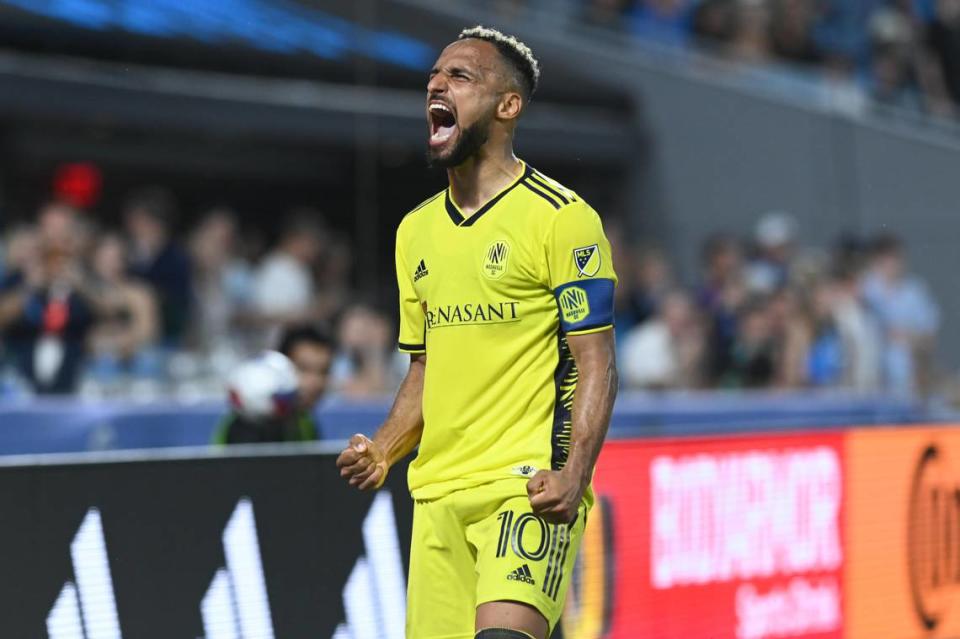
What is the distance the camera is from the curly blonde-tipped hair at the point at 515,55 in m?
5.02

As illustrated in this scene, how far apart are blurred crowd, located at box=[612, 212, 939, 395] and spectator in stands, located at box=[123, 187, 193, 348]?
164 inches

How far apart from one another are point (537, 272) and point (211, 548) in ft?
7.28

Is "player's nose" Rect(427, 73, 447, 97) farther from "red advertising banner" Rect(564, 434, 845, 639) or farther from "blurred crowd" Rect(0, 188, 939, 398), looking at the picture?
"blurred crowd" Rect(0, 188, 939, 398)

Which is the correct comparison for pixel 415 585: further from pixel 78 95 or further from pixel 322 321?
pixel 78 95

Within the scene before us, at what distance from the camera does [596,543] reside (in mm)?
7926

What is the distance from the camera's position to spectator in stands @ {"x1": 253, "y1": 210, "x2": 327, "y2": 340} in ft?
43.1

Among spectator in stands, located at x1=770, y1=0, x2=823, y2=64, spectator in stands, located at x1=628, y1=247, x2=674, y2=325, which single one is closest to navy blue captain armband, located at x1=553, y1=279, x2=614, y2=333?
spectator in stands, located at x1=628, y1=247, x2=674, y2=325

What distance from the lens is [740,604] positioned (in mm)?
8531

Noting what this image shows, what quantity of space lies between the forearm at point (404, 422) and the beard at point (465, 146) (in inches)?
26.5

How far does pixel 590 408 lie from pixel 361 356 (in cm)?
859

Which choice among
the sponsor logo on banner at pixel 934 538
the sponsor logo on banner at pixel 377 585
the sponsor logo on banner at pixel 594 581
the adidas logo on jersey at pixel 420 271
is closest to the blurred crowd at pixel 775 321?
the sponsor logo on banner at pixel 934 538

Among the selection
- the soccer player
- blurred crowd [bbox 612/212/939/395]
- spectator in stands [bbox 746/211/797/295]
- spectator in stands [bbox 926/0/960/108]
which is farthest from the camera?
spectator in stands [bbox 926/0/960/108]

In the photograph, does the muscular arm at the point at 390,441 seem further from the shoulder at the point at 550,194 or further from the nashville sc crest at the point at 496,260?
the shoulder at the point at 550,194

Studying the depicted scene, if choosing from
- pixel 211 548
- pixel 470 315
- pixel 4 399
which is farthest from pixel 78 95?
pixel 470 315
